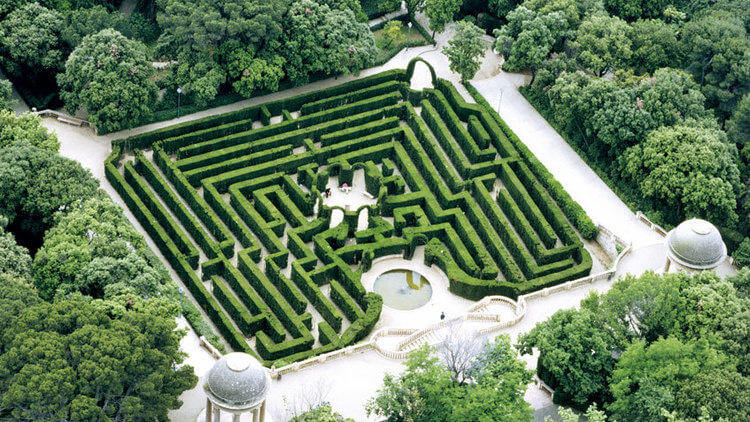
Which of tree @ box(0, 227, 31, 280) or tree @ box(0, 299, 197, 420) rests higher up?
tree @ box(0, 227, 31, 280)

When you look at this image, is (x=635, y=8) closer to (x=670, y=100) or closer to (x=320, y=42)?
(x=670, y=100)

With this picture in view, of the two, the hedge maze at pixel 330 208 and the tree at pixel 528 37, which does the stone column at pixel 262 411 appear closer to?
the hedge maze at pixel 330 208

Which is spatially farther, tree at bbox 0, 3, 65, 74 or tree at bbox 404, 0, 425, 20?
tree at bbox 404, 0, 425, 20

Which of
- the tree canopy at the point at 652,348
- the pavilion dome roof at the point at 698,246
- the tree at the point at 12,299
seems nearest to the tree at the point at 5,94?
the tree at the point at 12,299

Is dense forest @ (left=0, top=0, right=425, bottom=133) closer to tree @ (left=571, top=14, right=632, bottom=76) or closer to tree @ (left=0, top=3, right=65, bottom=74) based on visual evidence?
tree @ (left=0, top=3, right=65, bottom=74)

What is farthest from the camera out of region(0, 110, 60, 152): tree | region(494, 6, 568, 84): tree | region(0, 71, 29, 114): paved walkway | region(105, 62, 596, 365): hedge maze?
region(494, 6, 568, 84): tree

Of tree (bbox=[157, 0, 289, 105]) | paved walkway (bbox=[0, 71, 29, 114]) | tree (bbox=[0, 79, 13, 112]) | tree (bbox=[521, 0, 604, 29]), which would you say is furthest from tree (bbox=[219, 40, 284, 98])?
tree (bbox=[521, 0, 604, 29])

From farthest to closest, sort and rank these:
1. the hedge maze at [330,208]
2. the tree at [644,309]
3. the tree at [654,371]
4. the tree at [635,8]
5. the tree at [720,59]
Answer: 1. the tree at [635,8]
2. the tree at [720,59]
3. the hedge maze at [330,208]
4. the tree at [644,309]
5. the tree at [654,371]

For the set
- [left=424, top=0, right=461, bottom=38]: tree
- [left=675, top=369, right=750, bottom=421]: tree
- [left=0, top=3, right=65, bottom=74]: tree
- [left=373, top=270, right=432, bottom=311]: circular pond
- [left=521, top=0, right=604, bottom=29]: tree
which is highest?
[left=424, top=0, right=461, bottom=38]: tree
